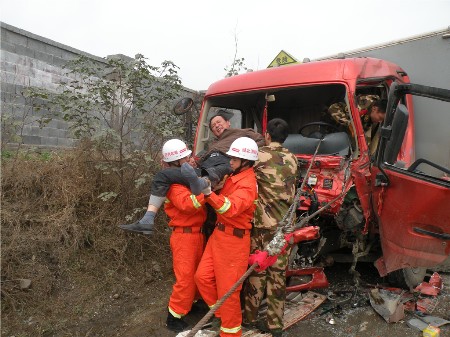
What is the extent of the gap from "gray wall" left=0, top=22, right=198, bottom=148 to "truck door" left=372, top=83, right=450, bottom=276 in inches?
145

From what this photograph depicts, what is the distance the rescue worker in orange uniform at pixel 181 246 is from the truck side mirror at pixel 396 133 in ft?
5.25

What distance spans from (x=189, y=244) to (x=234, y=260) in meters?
0.53

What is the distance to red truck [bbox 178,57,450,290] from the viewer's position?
277cm

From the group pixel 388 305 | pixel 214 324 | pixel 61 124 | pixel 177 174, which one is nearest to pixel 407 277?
pixel 388 305

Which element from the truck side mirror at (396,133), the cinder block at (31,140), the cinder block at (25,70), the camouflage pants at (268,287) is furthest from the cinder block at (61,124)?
the truck side mirror at (396,133)

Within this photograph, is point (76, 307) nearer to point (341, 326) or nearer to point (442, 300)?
point (341, 326)

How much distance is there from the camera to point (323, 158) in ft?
11.2

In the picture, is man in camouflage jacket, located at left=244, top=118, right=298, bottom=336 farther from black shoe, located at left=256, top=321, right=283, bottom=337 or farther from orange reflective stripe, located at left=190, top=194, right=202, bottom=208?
orange reflective stripe, located at left=190, top=194, right=202, bottom=208

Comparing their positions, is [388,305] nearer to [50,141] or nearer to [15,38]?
[50,141]

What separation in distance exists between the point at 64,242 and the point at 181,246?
1507 millimetres

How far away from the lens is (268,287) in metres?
2.96

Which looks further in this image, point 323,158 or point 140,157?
point 140,157

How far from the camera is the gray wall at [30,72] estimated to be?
451cm

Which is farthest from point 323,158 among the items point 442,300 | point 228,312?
point 442,300
